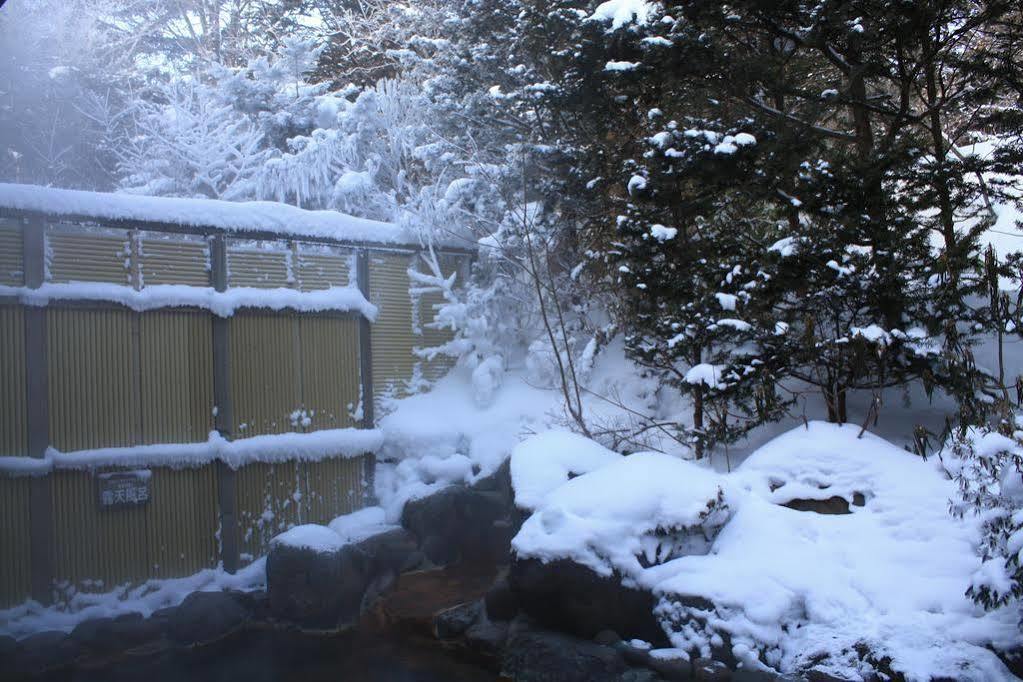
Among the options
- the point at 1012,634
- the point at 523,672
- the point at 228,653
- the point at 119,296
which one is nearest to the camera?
the point at 1012,634

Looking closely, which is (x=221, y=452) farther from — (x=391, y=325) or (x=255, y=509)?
(x=391, y=325)

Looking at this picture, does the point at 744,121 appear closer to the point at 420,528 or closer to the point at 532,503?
the point at 532,503

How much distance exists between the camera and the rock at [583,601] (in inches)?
232

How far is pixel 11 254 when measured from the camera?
7.05 m

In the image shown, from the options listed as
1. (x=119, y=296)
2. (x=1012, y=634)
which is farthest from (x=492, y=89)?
(x=1012, y=634)

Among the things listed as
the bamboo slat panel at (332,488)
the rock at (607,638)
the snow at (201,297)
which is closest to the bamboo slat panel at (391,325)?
the snow at (201,297)

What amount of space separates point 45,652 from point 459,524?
3.98 meters

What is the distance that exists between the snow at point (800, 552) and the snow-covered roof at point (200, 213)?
13.2ft

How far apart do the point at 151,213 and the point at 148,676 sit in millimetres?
4100

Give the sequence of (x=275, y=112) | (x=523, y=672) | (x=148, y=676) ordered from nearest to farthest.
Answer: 1. (x=523, y=672)
2. (x=148, y=676)
3. (x=275, y=112)

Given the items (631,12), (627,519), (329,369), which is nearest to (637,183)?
(631,12)

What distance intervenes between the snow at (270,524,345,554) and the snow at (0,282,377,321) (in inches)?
89.4

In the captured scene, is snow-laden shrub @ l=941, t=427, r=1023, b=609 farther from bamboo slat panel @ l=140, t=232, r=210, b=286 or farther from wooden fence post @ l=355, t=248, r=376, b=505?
bamboo slat panel @ l=140, t=232, r=210, b=286

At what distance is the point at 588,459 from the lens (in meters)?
7.71
